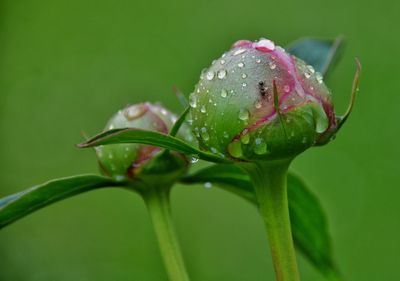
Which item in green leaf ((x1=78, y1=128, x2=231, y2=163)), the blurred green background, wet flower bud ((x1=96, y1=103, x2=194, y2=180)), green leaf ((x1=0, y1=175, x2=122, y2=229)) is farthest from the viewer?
the blurred green background

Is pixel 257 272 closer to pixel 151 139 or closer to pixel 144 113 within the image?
pixel 144 113

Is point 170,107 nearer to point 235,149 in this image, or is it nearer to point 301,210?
point 301,210

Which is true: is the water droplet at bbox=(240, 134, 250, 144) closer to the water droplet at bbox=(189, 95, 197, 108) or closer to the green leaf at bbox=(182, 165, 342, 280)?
the water droplet at bbox=(189, 95, 197, 108)

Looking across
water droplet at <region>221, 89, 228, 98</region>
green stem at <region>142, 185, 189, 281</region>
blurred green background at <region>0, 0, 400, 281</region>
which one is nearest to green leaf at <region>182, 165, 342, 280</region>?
green stem at <region>142, 185, 189, 281</region>

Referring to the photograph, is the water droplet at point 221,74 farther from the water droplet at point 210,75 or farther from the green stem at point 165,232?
the green stem at point 165,232

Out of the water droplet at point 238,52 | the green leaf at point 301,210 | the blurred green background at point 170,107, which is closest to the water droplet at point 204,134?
the water droplet at point 238,52

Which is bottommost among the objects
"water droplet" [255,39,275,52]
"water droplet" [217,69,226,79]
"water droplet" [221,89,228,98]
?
"water droplet" [221,89,228,98]

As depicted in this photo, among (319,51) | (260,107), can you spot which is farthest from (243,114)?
(319,51)
